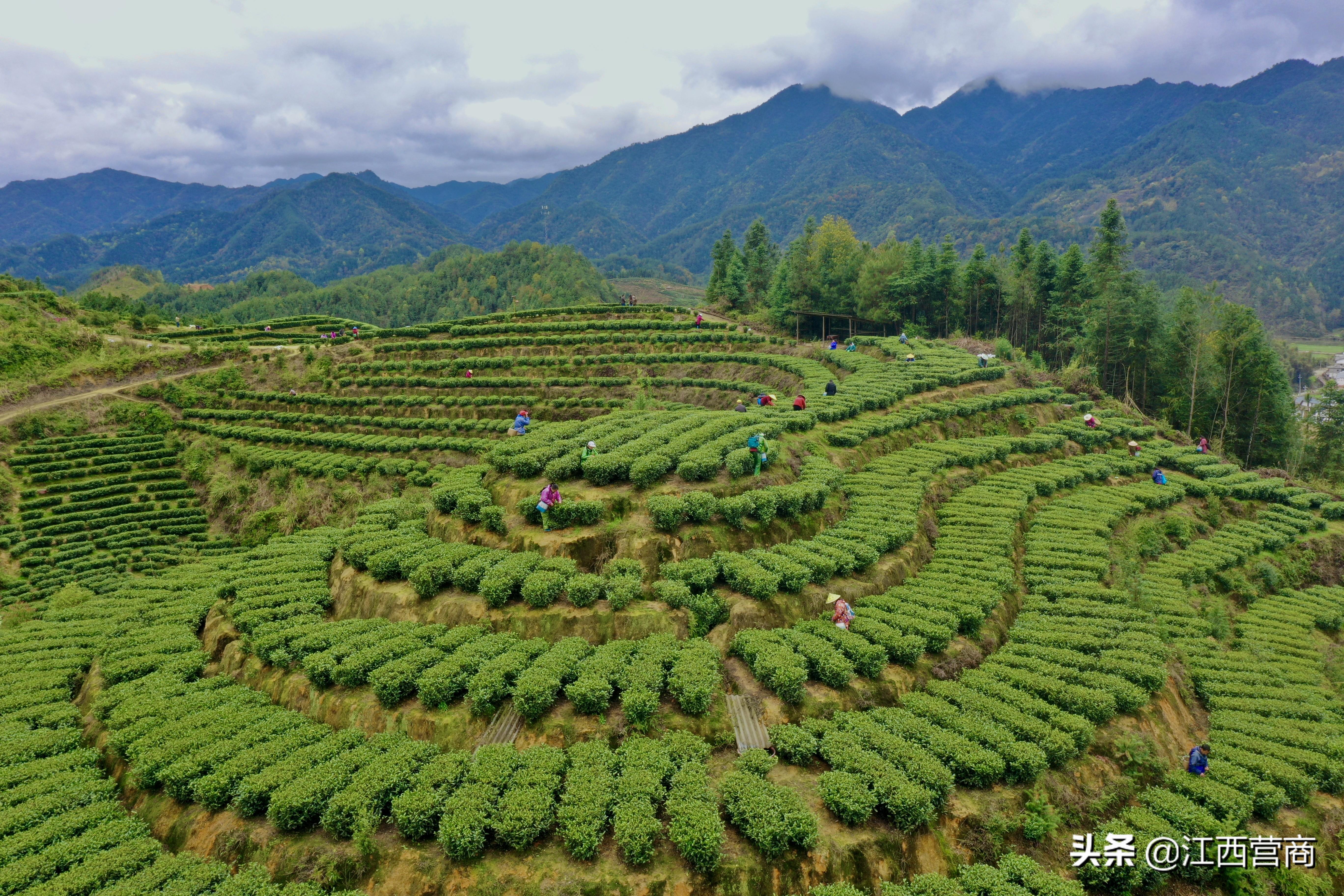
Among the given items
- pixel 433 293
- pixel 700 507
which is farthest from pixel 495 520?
pixel 433 293

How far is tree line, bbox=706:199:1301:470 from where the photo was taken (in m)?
46.6

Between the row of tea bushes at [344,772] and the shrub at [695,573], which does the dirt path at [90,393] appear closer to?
the row of tea bushes at [344,772]

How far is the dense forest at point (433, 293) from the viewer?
163000mm

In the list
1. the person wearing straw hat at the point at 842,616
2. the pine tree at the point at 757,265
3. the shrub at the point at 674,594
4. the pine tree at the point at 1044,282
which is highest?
the pine tree at the point at 757,265

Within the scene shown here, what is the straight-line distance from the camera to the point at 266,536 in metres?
37.3

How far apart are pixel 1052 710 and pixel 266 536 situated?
1754 inches

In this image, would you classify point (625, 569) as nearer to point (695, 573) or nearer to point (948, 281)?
point (695, 573)

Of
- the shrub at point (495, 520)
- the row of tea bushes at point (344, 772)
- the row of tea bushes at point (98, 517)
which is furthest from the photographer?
the row of tea bushes at point (98, 517)

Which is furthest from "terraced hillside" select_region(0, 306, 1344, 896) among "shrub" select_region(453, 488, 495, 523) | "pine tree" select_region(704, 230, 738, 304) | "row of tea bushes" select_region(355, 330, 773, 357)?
"pine tree" select_region(704, 230, 738, 304)

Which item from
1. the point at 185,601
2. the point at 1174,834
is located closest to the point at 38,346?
the point at 185,601

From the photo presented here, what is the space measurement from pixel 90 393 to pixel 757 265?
2955 inches

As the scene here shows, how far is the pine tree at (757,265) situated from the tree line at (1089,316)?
7.20ft

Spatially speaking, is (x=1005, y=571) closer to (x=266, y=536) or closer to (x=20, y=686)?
(x=20, y=686)

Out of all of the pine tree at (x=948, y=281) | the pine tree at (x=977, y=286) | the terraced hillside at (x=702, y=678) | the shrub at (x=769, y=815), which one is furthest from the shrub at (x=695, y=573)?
the pine tree at (x=977, y=286)
